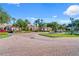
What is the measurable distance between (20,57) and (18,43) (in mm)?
164

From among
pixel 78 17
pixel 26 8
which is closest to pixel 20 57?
pixel 26 8

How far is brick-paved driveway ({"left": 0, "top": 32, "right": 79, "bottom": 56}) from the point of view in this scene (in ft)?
9.70

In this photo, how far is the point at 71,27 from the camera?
300 cm

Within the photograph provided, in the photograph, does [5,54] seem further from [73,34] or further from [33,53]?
[73,34]

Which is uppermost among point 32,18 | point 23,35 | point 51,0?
point 51,0

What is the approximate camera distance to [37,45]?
2.99m

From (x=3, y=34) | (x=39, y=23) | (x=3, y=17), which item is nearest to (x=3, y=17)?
(x=3, y=17)

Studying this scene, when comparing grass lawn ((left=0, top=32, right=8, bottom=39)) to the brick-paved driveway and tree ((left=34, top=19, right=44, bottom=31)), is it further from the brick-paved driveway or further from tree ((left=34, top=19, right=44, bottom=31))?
tree ((left=34, top=19, right=44, bottom=31))

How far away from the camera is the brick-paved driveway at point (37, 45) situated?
2.96 metres

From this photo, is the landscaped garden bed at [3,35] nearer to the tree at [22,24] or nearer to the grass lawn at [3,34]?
the grass lawn at [3,34]

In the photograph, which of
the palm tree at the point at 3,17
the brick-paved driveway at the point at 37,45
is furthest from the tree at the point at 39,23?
the palm tree at the point at 3,17

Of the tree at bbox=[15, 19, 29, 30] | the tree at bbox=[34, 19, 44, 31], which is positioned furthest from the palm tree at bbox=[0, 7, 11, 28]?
the tree at bbox=[34, 19, 44, 31]

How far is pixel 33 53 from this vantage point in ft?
9.67

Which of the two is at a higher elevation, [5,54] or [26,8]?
[26,8]
